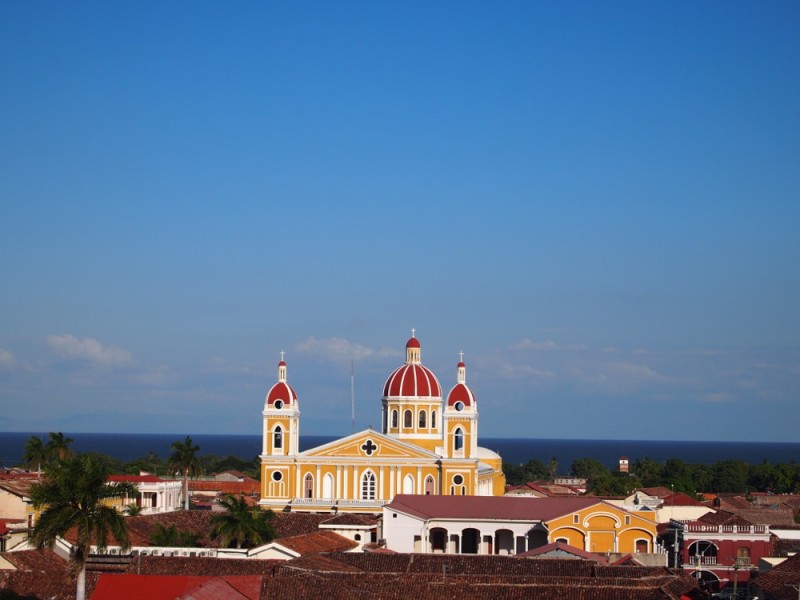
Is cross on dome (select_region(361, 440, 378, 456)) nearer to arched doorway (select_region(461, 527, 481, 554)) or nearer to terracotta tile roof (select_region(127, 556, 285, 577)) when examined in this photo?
arched doorway (select_region(461, 527, 481, 554))

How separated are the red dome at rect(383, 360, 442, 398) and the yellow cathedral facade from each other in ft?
0.20

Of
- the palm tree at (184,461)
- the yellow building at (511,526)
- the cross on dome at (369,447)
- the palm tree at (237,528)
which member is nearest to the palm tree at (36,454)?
the palm tree at (184,461)

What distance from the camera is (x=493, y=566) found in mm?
54000

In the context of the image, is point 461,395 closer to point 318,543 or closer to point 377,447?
point 377,447

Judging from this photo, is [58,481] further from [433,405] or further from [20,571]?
[433,405]

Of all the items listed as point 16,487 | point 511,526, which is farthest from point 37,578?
point 511,526

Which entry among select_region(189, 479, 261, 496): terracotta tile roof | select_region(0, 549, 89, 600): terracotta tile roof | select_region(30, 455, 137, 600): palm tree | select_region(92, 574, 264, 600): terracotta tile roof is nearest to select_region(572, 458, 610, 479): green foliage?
select_region(189, 479, 261, 496): terracotta tile roof

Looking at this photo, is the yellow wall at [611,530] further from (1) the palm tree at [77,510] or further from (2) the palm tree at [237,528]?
(1) the palm tree at [77,510]

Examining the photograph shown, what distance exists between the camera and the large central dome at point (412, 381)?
8606 cm

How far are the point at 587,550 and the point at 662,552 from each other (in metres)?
4.74

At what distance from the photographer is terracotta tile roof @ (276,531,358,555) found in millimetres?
57750

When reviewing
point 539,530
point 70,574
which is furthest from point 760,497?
point 70,574

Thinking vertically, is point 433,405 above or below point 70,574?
above

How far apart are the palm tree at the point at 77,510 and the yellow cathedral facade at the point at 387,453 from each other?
4237 centimetres
